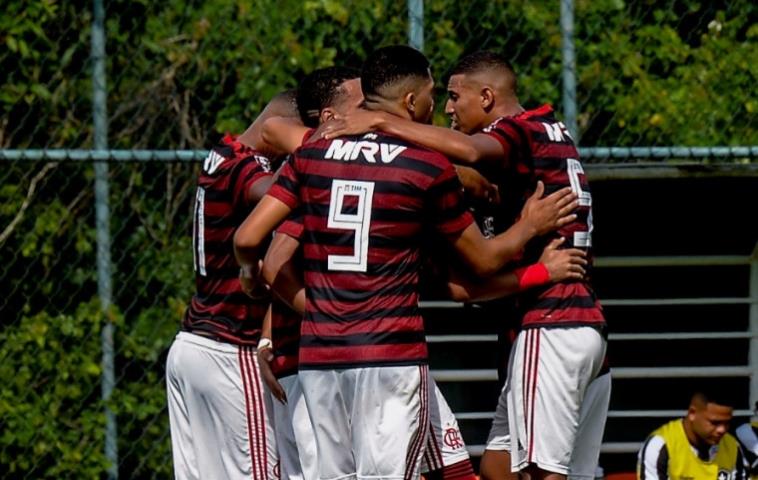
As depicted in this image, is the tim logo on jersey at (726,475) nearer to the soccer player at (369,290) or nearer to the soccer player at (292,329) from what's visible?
the soccer player at (292,329)

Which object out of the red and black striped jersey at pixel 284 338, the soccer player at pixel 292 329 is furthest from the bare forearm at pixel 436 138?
the red and black striped jersey at pixel 284 338

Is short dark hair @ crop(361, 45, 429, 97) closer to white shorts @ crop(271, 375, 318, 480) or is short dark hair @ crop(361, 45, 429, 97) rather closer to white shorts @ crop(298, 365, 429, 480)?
white shorts @ crop(298, 365, 429, 480)

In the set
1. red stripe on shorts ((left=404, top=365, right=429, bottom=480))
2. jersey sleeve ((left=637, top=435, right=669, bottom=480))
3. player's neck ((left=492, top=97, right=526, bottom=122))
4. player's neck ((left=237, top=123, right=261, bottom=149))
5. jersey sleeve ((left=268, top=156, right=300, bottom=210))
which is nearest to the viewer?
red stripe on shorts ((left=404, top=365, right=429, bottom=480))

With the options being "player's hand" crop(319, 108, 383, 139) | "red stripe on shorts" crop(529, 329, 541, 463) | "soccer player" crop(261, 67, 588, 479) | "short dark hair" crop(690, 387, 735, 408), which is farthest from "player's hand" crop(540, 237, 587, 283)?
"short dark hair" crop(690, 387, 735, 408)

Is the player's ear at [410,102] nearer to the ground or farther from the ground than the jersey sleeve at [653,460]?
farther from the ground

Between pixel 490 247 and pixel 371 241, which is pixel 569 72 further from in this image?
pixel 371 241

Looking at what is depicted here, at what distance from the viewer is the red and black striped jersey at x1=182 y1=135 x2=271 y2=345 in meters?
6.74

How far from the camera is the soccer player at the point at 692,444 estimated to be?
8.52 meters

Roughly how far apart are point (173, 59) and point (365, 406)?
12.3 feet

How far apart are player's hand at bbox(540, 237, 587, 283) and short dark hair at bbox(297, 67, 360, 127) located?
1146mm

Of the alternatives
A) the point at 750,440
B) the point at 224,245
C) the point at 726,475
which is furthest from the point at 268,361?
the point at 726,475

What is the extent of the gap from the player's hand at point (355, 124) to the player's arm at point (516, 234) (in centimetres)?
47

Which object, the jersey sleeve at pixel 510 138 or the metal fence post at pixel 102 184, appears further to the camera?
the metal fence post at pixel 102 184

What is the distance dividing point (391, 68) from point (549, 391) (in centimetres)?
129
